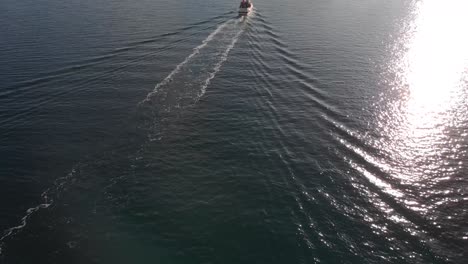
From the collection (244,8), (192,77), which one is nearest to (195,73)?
(192,77)

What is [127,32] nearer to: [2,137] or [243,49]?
[243,49]

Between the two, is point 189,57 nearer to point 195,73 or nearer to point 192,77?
point 195,73

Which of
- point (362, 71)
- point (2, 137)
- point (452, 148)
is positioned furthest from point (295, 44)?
point (2, 137)

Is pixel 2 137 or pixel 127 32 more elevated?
pixel 127 32

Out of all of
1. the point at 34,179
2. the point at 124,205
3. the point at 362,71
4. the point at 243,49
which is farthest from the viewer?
the point at 243,49

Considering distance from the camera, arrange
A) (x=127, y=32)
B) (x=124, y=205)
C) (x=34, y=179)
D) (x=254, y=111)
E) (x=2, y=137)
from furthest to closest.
→ (x=127, y=32) < (x=254, y=111) < (x=2, y=137) < (x=34, y=179) < (x=124, y=205)

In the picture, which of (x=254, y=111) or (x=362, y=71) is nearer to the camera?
(x=254, y=111)

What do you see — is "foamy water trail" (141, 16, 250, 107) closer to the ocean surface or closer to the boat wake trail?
the boat wake trail
